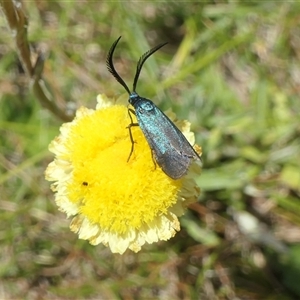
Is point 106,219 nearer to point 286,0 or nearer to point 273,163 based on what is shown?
point 273,163

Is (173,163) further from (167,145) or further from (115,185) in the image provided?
(115,185)

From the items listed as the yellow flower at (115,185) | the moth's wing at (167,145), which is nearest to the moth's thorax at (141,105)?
the moth's wing at (167,145)

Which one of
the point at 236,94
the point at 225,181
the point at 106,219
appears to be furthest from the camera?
the point at 236,94

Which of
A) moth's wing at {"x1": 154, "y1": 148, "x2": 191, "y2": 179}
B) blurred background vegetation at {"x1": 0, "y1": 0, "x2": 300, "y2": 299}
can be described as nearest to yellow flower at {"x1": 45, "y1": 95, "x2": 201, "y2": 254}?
moth's wing at {"x1": 154, "y1": 148, "x2": 191, "y2": 179}

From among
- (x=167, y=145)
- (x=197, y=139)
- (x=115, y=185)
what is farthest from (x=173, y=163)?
(x=197, y=139)

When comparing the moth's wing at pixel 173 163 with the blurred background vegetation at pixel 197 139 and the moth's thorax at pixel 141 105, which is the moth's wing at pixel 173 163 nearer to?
the moth's thorax at pixel 141 105

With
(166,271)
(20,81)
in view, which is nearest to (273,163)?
(166,271)

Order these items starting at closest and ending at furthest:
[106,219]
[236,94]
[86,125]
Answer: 1. [106,219]
2. [86,125]
3. [236,94]

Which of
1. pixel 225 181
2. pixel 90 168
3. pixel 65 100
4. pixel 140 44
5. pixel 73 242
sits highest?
pixel 90 168
